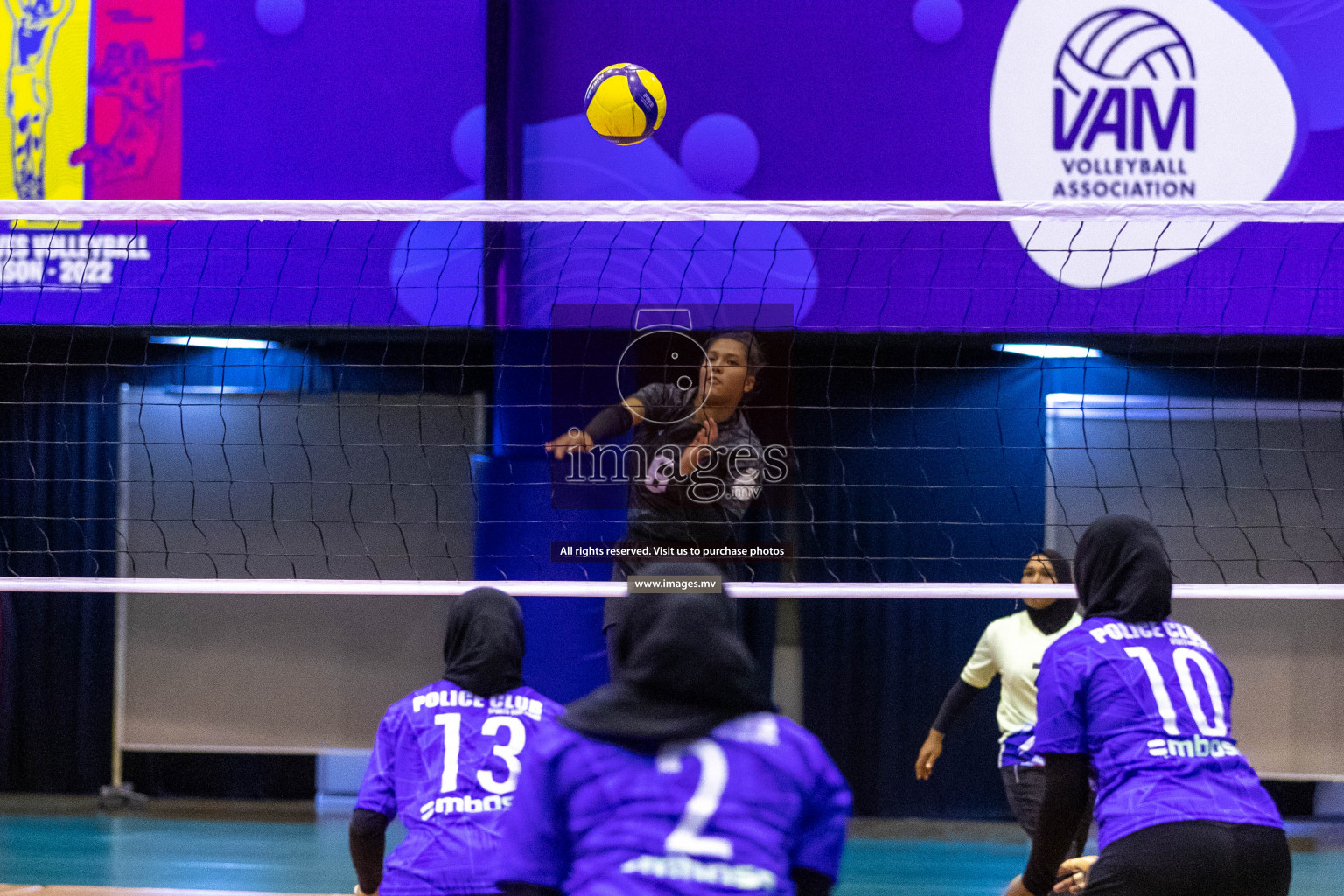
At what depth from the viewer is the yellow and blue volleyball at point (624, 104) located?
5.70 metres

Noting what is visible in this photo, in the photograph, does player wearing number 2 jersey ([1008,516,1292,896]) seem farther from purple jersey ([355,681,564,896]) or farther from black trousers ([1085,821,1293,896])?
purple jersey ([355,681,564,896])

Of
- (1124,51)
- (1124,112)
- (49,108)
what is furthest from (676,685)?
(49,108)

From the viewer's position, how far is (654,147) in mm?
6449

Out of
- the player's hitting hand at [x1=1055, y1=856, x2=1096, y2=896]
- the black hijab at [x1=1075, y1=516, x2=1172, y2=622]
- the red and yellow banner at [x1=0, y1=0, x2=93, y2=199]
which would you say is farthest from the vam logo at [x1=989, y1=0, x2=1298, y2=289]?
the red and yellow banner at [x1=0, y1=0, x2=93, y2=199]

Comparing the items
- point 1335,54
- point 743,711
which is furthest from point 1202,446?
point 743,711

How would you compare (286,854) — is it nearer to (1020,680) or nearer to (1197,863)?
(1020,680)

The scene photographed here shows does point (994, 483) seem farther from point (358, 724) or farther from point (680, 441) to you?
point (358, 724)

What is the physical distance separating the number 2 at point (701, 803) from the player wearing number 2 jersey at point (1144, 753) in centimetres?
119

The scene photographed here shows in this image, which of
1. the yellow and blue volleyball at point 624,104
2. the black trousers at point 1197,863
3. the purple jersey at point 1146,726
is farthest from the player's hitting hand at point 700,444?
the black trousers at point 1197,863

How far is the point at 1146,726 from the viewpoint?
107 inches

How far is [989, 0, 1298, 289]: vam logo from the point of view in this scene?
6344mm

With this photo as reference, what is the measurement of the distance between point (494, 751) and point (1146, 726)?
4.78ft

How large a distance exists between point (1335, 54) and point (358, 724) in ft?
19.8

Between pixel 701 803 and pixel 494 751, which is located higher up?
pixel 701 803
